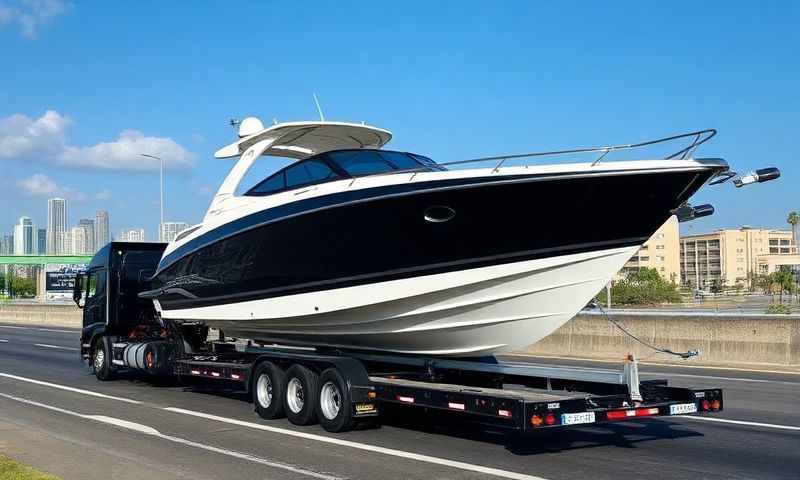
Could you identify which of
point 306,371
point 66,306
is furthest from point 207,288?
point 66,306

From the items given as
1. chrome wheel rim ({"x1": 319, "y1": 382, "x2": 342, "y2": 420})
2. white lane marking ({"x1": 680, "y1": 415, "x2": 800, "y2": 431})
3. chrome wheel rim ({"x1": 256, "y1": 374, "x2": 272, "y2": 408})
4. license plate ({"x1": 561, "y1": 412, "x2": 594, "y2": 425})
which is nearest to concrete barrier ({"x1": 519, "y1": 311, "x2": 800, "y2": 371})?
white lane marking ({"x1": 680, "y1": 415, "x2": 800, "y2": 431})

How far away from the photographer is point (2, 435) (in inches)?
387

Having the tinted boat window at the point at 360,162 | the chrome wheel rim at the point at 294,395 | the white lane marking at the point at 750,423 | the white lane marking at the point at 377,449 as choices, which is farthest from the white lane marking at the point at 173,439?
the white lane marking at the point at 750,423

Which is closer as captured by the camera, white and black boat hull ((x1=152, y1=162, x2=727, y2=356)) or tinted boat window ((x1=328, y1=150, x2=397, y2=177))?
white and black boat hull ((x1=152, y1=162, x2=727, y2=356))

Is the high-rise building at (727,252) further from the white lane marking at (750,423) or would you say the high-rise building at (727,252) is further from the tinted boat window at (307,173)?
the tinted boat window at (307,173)

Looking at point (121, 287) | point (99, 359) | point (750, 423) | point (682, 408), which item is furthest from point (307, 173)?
point (99, 359)

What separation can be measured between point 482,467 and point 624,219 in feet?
9.59

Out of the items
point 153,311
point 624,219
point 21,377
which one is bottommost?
point 21,377

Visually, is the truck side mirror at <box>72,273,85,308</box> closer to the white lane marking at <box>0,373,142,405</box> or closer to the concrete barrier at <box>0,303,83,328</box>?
the white lane marking at <box>0,373,142,405</box>

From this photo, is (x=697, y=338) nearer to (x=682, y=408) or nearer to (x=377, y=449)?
(x=682, y=408)

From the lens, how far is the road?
7.97 meters

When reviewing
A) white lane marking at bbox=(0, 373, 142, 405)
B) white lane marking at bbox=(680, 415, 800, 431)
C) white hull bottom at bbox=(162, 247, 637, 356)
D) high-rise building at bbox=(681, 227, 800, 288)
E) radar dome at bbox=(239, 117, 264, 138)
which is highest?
high-rise building at bbox=(681, 227, 800, 288)

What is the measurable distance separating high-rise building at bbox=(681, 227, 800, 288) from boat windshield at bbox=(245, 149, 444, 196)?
6320 inches

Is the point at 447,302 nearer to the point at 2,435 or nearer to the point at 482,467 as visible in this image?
the point at 482,467
